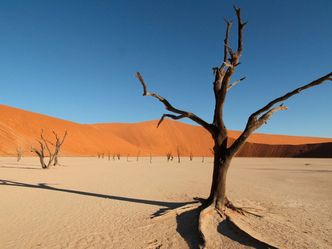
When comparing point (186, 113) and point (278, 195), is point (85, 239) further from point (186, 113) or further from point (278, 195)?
point (278, 195)

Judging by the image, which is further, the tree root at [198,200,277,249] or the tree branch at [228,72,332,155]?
the tree branch at [228,72,332,155]

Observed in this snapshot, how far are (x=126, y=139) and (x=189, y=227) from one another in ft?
286

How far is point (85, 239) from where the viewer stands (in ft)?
17.2

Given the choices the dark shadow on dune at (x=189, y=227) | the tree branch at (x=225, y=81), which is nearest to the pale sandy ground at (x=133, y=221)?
the dark shadow on dune at (x=189, y=227)

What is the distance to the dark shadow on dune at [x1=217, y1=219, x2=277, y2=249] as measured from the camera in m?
4.77

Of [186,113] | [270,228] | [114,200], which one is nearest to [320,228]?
[270,228]

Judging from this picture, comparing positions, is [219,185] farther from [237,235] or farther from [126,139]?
[126,139]

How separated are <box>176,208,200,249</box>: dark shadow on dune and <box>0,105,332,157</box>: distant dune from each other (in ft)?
120

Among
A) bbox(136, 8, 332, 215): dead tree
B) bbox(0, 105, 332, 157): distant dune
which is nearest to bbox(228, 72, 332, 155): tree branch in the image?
bbox(136, 8, 332, 215): dead tree

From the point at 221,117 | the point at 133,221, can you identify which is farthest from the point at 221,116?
the point at 133,221

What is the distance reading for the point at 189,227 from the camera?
5.84m

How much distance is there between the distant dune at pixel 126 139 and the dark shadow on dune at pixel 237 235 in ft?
123

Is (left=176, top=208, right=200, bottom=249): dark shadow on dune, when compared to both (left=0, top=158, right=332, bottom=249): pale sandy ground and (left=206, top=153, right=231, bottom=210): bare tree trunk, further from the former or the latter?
(left=206, top=153, right=231, bottom=210): bare tree trunk

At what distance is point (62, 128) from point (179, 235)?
73.0m
